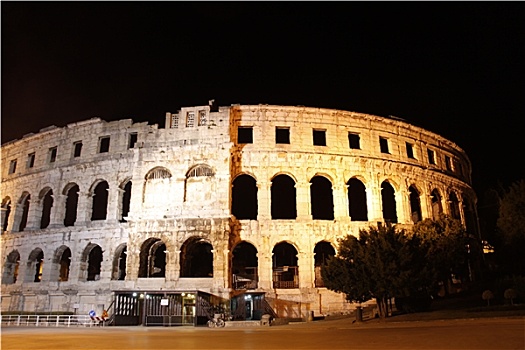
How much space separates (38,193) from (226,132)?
55.7 feet

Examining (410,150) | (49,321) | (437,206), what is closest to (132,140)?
(49,321)

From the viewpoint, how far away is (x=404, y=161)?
104ft

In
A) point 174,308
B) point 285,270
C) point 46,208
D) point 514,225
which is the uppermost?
point 46,208

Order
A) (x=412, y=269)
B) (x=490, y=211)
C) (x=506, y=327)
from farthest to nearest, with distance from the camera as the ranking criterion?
1. (x=490, y=211)
2. (x=412, y=269)
3. (x=506, y=327)

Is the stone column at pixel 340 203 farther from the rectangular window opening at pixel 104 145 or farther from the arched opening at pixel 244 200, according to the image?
the rectangular window opening at pixel 104 145

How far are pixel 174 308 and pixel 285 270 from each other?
32.7 feet

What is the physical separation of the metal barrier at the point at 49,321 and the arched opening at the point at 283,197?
18319 mm

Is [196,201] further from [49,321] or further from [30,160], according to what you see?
[30,160]

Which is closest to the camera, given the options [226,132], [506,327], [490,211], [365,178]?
[506,327]

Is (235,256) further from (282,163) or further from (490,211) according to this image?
(490,211)

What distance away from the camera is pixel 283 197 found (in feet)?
129

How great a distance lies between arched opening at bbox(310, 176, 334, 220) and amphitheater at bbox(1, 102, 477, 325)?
290 inches

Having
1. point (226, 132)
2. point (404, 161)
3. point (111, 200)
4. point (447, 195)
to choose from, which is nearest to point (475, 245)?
point (447, 195)

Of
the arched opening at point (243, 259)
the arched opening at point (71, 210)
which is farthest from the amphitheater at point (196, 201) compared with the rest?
the arched opening at point (243, 259)
